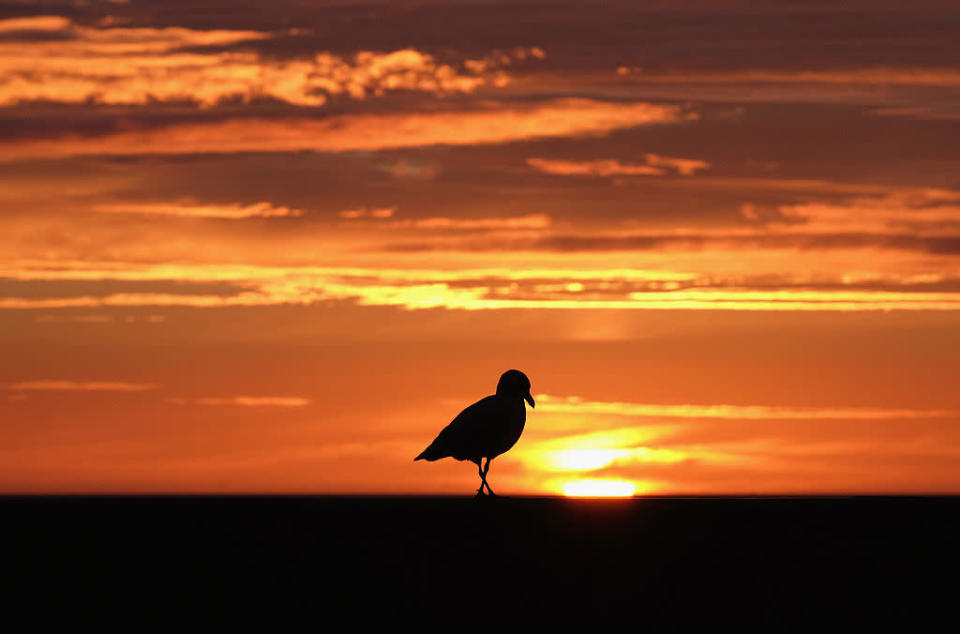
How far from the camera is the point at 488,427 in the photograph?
967 inches

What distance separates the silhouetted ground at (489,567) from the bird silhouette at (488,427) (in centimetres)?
248

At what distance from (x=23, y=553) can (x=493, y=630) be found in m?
6.91

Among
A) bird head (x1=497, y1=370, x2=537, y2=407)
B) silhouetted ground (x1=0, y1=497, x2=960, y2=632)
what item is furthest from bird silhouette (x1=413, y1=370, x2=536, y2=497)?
silhouetted ground (x1=0, y1=497, x2=960, y2=632)

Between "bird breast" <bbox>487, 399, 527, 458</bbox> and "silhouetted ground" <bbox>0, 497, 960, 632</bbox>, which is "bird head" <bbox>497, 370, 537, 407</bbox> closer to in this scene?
"bird breast" <bbox>487, 399, 527, 458</bbox>

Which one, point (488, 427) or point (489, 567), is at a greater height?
point (488, 427)

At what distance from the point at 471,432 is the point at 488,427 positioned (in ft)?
1.05

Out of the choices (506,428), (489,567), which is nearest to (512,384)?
(506,428)

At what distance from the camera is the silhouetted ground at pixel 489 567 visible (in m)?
15.1

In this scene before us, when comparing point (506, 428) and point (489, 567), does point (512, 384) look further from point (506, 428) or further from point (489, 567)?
point (489, 567)

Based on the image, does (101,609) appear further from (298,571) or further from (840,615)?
(840,615)

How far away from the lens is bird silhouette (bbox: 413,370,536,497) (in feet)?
80.7

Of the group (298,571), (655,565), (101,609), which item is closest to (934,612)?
(655,565)

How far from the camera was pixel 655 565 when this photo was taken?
17.3 meters

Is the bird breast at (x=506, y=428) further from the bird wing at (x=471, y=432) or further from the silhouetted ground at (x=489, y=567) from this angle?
the silhouetted ground at (x=489, y=567)
